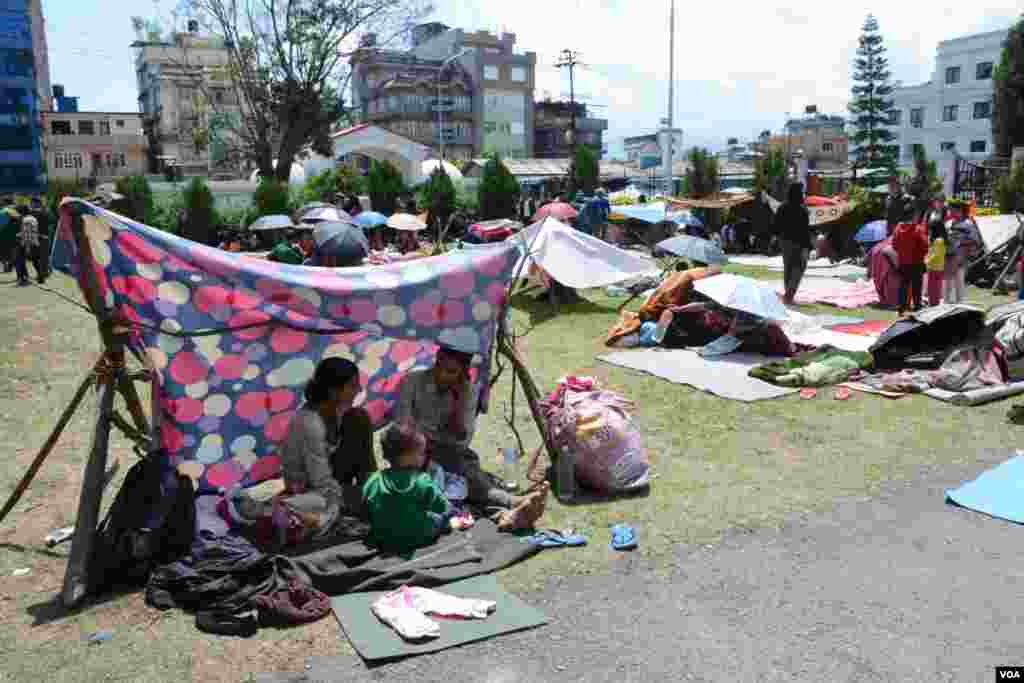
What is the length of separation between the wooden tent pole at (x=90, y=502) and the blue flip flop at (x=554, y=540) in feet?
7.41

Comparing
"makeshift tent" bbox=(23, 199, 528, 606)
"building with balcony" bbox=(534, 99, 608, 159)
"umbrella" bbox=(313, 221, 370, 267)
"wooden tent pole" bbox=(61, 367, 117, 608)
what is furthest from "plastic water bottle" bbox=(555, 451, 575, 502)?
"building with balcony" bbox=(534, 99, 608, 159)

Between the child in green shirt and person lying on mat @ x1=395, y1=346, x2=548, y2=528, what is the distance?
55cm

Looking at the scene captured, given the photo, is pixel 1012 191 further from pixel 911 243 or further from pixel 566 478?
pixel 566 478

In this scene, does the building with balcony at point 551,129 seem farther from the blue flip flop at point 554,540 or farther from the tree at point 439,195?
the blue flip flop at point 554,540

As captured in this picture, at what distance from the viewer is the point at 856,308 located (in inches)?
494

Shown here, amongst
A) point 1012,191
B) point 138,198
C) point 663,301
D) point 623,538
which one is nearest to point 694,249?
point 663,301

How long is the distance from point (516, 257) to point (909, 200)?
12.7 m

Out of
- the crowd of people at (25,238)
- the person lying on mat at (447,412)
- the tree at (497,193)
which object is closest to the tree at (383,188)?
the tree at (497,193)

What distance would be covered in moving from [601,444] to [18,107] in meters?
59.5

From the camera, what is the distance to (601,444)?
214 inches

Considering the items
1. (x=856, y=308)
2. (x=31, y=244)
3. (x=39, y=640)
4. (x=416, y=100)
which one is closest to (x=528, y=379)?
(x=39, y=640)

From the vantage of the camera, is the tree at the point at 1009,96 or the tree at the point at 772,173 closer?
the tree at the point at 772,173

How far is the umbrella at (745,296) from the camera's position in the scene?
906 cm

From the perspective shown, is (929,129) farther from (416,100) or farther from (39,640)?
(39,640)
